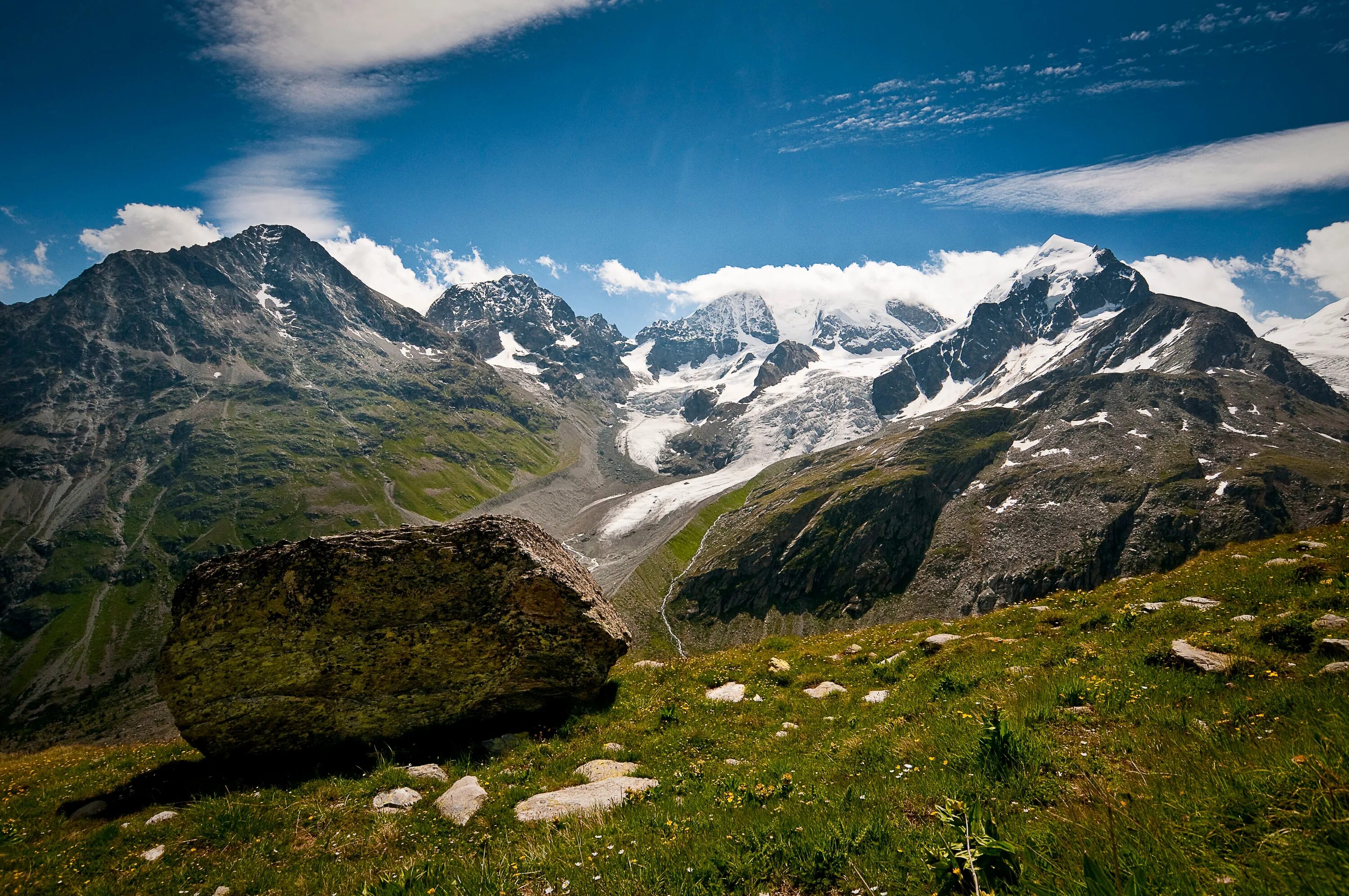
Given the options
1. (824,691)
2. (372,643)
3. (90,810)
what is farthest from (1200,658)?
(90,810)

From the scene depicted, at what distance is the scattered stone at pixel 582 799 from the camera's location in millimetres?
9398

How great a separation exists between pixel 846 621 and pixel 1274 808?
694ft

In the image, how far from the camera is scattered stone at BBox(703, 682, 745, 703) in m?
16.1

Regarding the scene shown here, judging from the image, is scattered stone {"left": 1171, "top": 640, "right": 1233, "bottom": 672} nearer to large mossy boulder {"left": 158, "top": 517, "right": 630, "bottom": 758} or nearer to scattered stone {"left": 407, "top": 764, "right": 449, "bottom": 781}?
large mossy boulder {"left": 158, "top": 517, "right": 630, "bottom": 758}

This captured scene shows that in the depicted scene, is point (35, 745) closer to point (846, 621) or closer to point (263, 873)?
point (846, 621)

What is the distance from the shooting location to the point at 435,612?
56.9 ft

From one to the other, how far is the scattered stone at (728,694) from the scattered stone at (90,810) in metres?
14.5

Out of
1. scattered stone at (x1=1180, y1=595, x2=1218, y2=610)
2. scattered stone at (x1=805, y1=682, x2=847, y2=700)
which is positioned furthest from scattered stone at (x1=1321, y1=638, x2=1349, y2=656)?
scattered stone at (x1=805, y1=682, x2=847, y2=700)

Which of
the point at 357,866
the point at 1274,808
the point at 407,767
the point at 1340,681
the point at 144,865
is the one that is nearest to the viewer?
the point at 1274,808

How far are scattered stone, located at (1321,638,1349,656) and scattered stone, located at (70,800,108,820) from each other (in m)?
24.1

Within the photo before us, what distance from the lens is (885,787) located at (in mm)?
7582

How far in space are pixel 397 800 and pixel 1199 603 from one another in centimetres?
1985

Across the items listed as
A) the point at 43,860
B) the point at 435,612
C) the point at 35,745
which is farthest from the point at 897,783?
the point at 35,745

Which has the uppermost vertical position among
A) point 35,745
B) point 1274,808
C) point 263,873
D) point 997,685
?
point 1274,808
